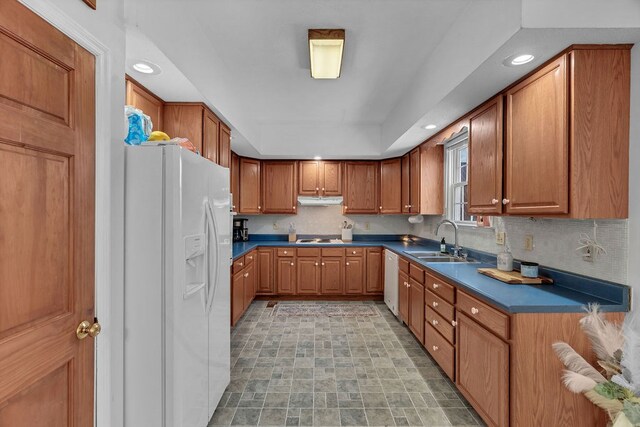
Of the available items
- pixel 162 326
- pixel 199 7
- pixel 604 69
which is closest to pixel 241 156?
pixel 199 7

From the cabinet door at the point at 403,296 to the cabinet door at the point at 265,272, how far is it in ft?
6.14

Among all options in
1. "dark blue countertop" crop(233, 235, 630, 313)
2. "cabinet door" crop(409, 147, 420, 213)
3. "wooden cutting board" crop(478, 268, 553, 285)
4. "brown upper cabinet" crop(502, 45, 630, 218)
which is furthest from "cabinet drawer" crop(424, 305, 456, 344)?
"cabinet door" crop(409, 147, 420, 213)

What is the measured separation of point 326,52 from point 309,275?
9.82 feet

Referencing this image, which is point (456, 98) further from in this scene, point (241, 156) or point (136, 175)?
point (241, 156)

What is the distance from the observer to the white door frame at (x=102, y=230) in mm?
1204

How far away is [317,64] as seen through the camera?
226 centimetres

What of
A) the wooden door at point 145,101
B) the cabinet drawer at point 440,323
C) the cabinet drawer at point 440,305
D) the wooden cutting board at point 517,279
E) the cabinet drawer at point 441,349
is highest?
the wooden door at point 145,101

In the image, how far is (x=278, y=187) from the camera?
4.54 meters

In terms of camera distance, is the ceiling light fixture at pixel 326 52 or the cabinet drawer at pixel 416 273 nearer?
the ceiling light fixture at pixel 326 52

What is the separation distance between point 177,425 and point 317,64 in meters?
2.47

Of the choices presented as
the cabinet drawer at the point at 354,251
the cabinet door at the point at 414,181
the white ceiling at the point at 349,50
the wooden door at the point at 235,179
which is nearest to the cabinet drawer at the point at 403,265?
the cabinet door at the point at 414,181

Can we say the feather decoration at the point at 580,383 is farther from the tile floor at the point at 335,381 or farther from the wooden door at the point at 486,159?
the wooden door at the point at 486,159

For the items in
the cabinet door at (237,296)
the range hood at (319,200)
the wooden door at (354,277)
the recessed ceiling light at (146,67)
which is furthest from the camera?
the range hood at (319,200)

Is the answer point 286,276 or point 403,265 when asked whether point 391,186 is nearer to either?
point 403,265
